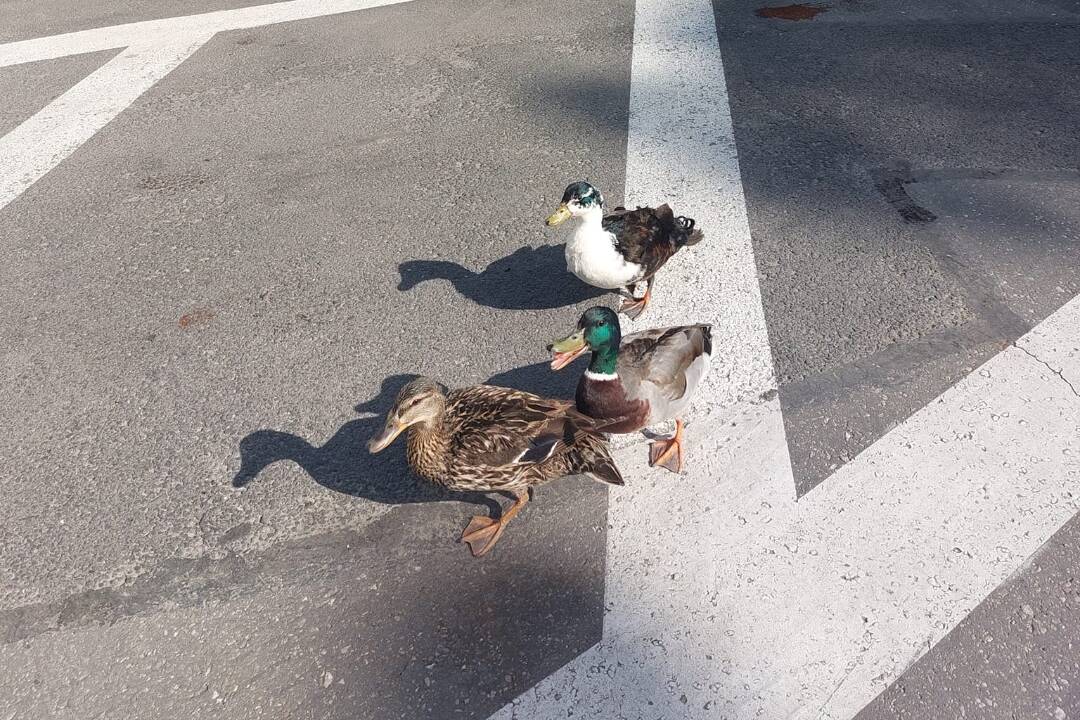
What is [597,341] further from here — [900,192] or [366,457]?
[900,192]

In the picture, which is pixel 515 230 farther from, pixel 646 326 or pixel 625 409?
pixel 625 409

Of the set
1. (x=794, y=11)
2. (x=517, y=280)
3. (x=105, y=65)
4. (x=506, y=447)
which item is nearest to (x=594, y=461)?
(x=506, y=447)

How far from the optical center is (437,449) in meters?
2.87

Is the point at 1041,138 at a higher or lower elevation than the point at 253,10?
lower

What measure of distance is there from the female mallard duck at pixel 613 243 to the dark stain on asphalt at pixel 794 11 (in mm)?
3876

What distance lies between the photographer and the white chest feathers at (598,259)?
11.9 feet

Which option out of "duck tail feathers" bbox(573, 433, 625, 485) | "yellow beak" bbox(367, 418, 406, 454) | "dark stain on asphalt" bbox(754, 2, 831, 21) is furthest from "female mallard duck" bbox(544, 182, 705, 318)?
"dark stain on asphalt" bbox(754, 2, 831, 21)

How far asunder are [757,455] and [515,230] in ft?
7.08

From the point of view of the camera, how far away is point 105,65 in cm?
690

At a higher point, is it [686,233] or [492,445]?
[686,233]

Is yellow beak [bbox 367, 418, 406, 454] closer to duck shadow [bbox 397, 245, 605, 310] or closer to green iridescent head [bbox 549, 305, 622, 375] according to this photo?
green iridescent head [bbox 549, 305, 622, 375]

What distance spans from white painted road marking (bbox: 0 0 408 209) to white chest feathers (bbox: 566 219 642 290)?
13.7ft

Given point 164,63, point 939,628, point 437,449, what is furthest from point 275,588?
point 164,63

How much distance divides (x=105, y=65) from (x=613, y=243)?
5906mm
